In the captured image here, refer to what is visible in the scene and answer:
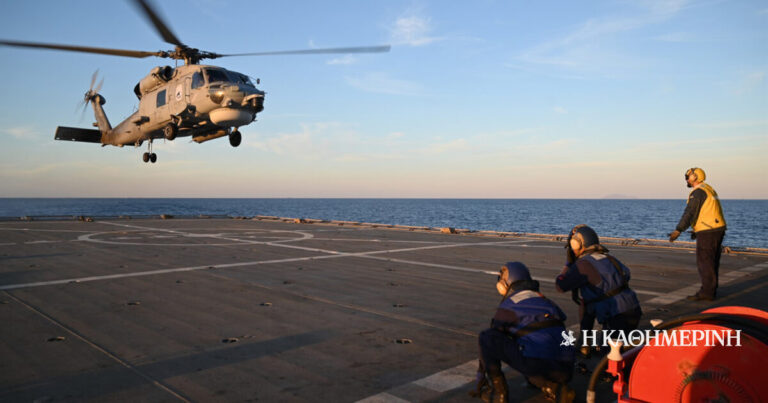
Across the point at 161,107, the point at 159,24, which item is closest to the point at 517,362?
the point at 159,24

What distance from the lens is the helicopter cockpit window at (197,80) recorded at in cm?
1956

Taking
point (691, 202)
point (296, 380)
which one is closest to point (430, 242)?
point (691, 202)

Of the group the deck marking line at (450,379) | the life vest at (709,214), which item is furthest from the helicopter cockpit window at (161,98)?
the life vest at (709,214)

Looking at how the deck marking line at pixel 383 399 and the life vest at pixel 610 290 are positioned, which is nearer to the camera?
the deck marking line at pixel 383 399

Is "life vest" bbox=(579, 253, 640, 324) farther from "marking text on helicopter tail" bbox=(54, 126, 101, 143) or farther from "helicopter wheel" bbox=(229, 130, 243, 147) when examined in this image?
"marking text on helicopter tail" bbox=(54, 126, 101, 143)

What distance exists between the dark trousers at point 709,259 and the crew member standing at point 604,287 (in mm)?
4717

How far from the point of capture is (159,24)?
16.2 meters

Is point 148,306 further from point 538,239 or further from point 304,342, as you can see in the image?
point 538,239

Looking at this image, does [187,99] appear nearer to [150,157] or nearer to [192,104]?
[192,104]

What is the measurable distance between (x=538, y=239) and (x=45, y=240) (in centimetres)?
2113

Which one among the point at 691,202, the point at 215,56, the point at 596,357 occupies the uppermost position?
the point at 215,56

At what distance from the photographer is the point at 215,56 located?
21.4m

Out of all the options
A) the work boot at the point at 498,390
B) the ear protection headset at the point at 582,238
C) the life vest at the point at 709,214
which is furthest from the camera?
the life vest at the point at 709,214

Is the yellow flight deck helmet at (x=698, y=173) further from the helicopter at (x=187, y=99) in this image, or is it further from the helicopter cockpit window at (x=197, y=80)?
the helicopter cockpit window at (x=197, y=80)
